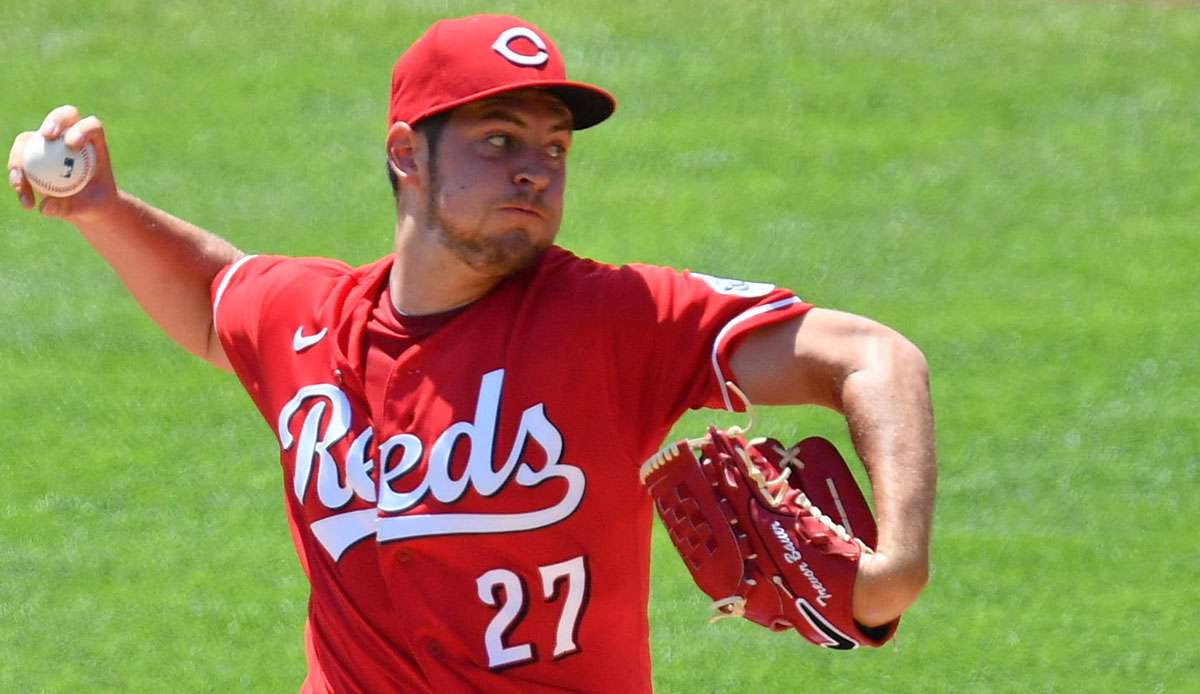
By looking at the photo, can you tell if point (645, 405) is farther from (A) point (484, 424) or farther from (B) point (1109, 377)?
(B) point (1109, 377)

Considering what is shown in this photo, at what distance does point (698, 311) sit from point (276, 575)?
321 cm

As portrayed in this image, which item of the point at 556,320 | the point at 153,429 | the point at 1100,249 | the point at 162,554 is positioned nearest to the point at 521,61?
the point at 556,320

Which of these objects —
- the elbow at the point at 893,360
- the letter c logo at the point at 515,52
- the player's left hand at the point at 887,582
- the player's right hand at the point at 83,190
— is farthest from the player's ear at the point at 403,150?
the player's left hand at the point at 887,582

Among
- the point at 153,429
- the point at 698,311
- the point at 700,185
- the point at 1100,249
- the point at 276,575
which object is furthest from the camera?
the point at 700,185

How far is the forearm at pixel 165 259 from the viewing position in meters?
3.86

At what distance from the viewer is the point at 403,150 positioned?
3508 millimetres

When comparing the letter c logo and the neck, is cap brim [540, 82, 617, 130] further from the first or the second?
the neck

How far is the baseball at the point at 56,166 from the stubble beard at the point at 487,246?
825mm

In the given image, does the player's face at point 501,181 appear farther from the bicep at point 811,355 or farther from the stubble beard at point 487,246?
the bicep at point 811,355

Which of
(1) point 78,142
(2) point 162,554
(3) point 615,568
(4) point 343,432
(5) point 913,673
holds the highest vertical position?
(1) point 78,142

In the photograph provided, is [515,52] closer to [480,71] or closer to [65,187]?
[480,71]

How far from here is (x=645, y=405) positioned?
3.23 meters

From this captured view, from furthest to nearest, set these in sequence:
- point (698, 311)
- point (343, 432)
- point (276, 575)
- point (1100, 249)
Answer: point (1100, 249) < point (276, 575) < point (343, 432) < point (698, 311)

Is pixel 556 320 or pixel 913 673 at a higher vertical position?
pixel 556 320
